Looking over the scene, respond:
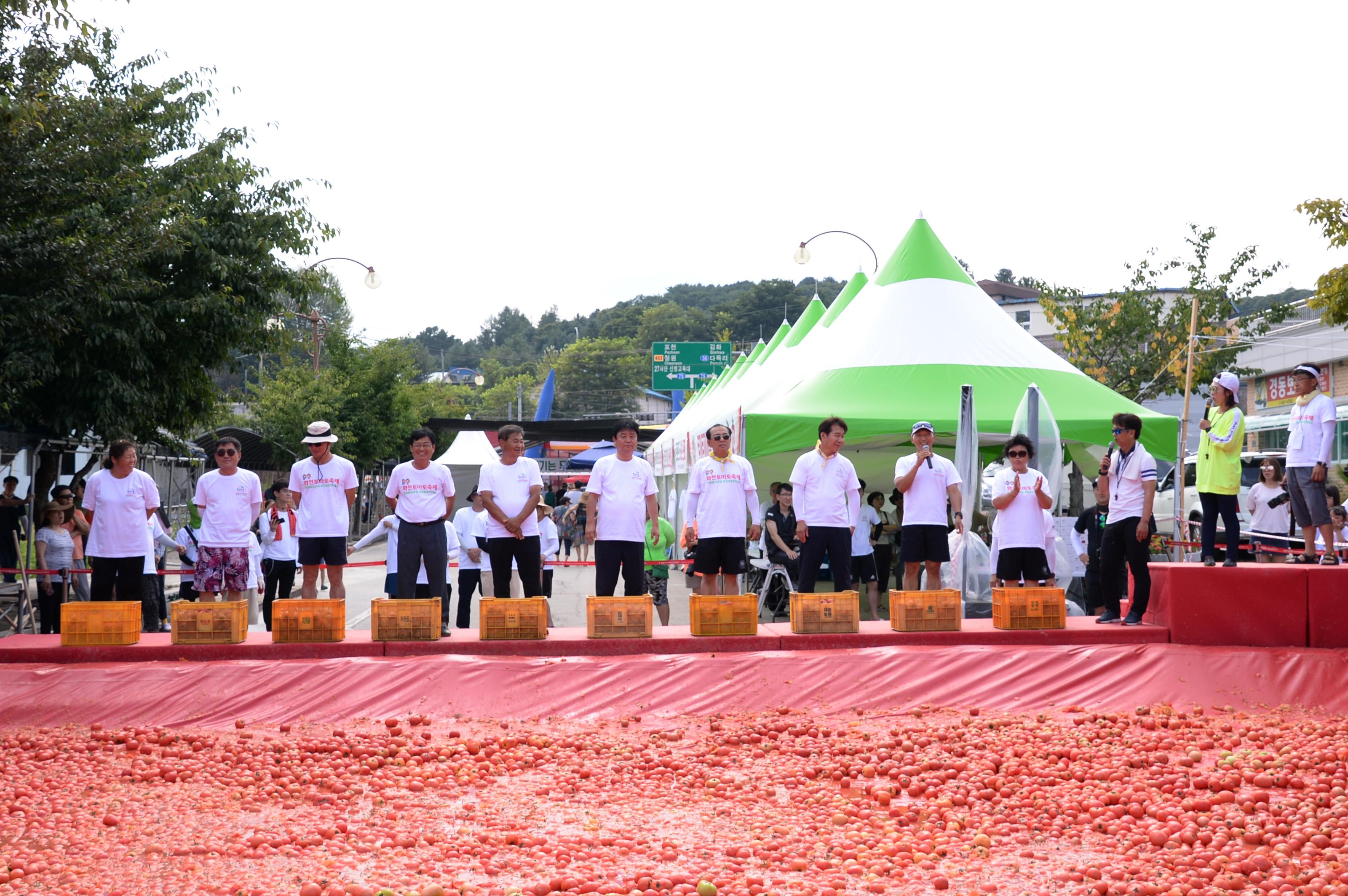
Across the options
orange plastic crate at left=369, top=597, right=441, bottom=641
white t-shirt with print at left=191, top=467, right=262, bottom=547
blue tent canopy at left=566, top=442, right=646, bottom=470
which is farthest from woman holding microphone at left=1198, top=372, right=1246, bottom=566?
blue tent canopy at left=566, top=442, right=646, bottom=470

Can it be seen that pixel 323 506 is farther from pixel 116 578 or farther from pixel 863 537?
pixel 863 537

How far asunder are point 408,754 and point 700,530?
315 centimetres

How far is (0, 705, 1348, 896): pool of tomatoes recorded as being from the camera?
403cm

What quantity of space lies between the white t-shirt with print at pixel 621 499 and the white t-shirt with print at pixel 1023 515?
8.85ft

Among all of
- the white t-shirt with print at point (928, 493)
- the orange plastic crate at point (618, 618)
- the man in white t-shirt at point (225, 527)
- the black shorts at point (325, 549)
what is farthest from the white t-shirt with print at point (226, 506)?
the white t-shirt with print at point (928, 493)

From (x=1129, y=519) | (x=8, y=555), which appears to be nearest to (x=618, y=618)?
(x=1129, y=519)

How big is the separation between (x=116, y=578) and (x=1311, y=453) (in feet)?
29.2

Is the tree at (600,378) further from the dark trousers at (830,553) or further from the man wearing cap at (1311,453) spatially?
the man wearing cap at (1311,453)

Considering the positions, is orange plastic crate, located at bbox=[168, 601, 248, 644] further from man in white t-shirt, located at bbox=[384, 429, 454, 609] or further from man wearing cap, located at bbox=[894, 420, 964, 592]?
man wearing cap, located at bbox=[894, 420, 964, 592]

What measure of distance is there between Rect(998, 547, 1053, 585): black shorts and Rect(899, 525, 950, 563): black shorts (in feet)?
1.45

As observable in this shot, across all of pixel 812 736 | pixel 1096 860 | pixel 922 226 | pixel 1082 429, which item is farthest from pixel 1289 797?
pixel 922 226

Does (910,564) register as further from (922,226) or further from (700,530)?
(922,226)

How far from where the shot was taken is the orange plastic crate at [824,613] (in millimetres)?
7902

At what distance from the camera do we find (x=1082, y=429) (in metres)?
11.1
